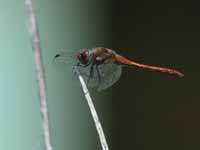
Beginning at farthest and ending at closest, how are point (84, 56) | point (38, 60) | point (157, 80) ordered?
point (157, 80), point (84, 56), point (38, 60)

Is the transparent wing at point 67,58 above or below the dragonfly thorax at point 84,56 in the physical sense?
below

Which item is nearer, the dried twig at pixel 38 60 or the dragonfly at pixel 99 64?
the dried twig at pixel 38 60

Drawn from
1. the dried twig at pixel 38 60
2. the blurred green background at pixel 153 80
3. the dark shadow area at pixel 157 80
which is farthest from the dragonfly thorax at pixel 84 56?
the dark shadow area at pixel 157 80

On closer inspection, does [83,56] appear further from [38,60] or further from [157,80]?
[157,80]

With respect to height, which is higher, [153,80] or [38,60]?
[38,60]

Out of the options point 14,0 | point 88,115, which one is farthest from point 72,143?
point 14,0

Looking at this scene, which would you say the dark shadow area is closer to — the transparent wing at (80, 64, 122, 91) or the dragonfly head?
the transparent wing at (80, 64, 122, 91)

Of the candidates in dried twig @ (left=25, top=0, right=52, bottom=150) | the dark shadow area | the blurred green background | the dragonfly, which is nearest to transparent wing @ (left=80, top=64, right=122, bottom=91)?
the dragonfly

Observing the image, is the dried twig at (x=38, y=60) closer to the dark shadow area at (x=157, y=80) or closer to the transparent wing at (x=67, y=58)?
the transparent wing at (x=67, y=58)

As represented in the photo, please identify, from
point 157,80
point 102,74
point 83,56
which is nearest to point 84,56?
point 83,56
